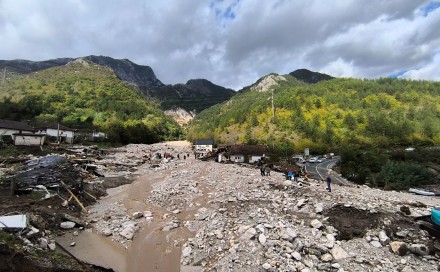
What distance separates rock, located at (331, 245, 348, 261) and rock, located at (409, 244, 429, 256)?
10.6 feet

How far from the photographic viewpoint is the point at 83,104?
112 m

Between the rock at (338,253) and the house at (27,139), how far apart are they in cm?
5522

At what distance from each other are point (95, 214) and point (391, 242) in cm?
1828

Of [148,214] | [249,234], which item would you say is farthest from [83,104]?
[249,234]

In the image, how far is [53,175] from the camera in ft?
78.7

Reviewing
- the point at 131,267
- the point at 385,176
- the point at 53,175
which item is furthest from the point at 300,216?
the point at 385,176

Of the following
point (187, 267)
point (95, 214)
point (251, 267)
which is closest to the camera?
point (251, 267)

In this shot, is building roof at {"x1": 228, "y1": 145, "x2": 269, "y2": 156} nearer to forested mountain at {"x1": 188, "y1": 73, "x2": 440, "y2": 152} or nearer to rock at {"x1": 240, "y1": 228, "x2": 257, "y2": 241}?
forested mountain at {"x1": 188, "y1": 73, "x2": 440, "y2": 152}

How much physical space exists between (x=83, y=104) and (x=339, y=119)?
10157 cm

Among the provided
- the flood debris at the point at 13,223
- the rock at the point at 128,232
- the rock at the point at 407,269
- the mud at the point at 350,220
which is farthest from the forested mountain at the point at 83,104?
the rock at the point at 407,269

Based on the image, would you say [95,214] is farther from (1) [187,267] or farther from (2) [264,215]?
(2) [264,215]

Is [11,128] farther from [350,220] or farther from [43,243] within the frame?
[350,220]

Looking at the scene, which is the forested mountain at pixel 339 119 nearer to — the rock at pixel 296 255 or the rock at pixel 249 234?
the rock at pixel 249 234

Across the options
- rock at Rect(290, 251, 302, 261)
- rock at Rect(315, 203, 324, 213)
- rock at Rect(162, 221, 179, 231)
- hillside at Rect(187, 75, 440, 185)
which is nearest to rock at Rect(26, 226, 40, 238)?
rock at Rect(162, 221, 179, 231)
